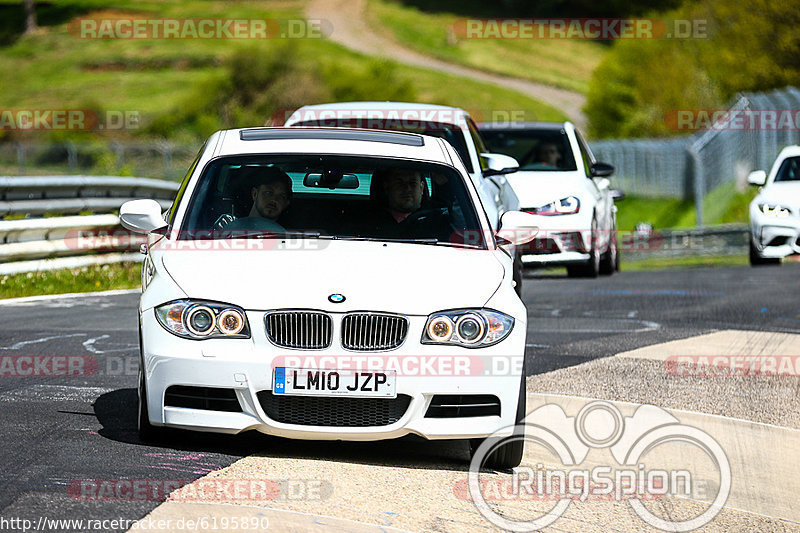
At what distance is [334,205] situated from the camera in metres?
7.70

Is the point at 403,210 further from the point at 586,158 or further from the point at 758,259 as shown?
the point at 758,259

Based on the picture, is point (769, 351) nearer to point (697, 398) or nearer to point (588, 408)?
point (697, 398)

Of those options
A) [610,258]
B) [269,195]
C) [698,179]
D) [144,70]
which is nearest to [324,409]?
[269,195]

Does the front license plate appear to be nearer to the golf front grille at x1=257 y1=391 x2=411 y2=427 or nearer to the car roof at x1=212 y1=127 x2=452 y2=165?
the golf front grille at x1=257 y1=391 x2=411 y2=427

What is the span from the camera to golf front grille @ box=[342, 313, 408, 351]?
624 cm

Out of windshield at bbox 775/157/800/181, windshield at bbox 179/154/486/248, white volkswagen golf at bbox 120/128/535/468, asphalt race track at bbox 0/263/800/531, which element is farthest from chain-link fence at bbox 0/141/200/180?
white volkswagen golf at bbox 120/128/535/468

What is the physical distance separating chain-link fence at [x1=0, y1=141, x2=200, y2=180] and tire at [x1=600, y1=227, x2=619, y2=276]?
1640 cm

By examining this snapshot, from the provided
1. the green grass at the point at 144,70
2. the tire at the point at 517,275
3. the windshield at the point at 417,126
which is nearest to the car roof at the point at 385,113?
the windshield at the point at 417,126

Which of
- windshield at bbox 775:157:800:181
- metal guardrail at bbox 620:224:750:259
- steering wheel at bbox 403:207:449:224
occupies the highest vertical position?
steering wheel at bbox 403:207:449:224

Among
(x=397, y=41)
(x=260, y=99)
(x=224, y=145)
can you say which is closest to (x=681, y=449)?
(x=224, y=145)

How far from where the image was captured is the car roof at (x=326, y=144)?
24.7 ft

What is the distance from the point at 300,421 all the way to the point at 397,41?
100 m

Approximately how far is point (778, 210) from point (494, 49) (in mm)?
90706

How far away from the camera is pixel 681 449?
7574 millimetres
